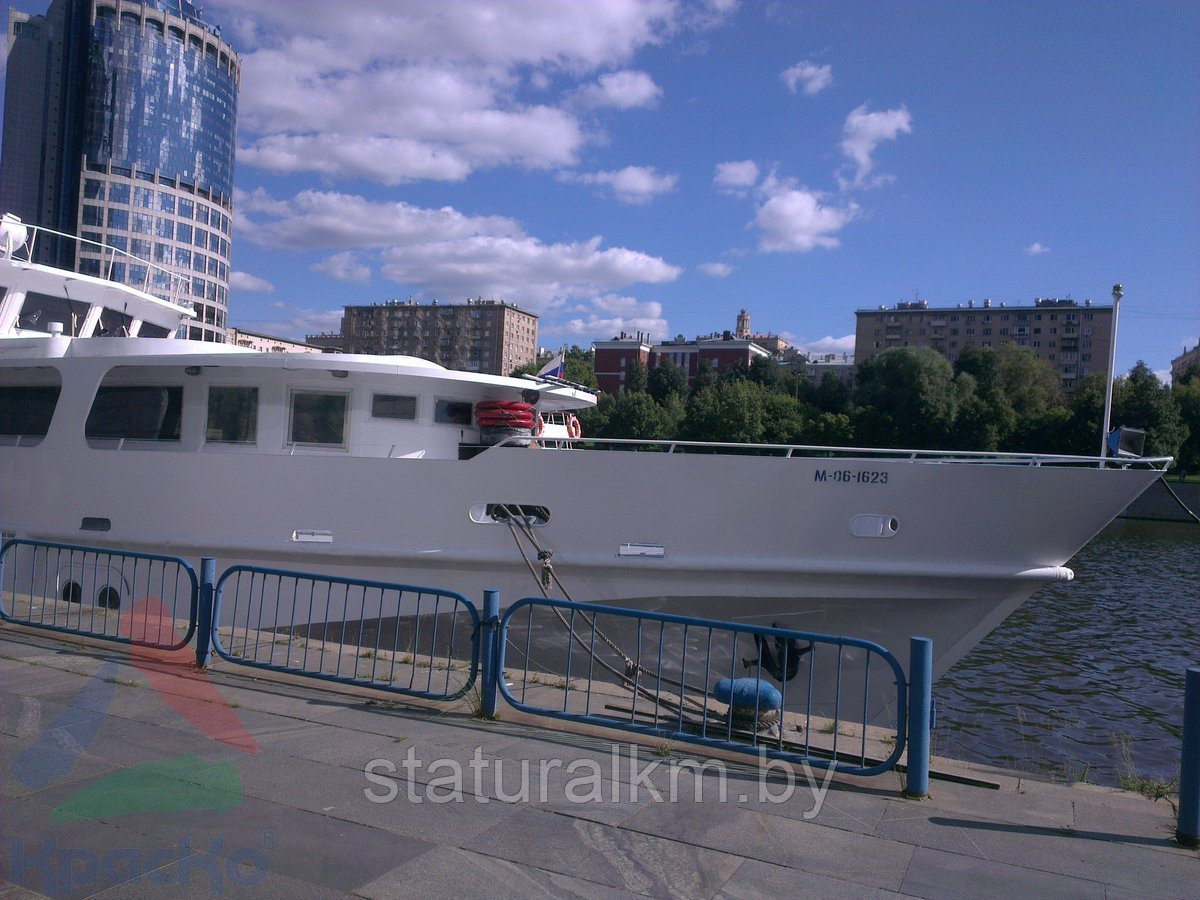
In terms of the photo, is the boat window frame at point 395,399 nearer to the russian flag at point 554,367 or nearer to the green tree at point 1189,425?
the russian flag at point 554,367

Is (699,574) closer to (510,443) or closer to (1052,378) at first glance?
(510,443)

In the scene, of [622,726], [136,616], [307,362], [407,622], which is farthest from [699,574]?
[136,616]

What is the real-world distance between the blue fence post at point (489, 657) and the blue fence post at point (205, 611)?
222 centimetres

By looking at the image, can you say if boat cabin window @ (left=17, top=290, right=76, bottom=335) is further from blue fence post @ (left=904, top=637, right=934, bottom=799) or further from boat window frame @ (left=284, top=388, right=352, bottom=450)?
blue fence post @ (left=904, top=637, right=934, bottom=799)

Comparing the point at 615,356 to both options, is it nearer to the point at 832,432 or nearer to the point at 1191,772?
the point at 832,432

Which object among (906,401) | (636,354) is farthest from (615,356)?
(906,401)

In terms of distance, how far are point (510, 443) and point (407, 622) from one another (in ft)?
6.75

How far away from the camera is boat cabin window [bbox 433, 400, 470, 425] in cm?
1009

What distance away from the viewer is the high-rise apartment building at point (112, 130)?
328 ft

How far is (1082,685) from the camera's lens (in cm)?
1305

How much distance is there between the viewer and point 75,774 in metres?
4.57

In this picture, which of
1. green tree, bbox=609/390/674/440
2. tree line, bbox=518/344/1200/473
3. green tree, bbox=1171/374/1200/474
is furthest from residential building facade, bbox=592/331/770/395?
green tree, bbox=1171/374/1200/474

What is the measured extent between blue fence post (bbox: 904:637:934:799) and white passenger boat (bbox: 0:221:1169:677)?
12.6 ft

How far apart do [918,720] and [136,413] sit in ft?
29.6
